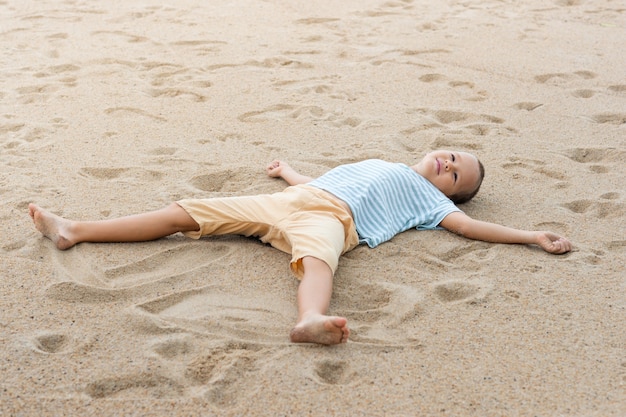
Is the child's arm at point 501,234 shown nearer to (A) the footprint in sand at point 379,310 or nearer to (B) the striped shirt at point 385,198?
(B) the striped shirt at point 385,198

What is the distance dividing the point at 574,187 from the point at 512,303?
1.25 meters

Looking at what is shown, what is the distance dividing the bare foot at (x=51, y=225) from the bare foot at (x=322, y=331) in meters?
1.12

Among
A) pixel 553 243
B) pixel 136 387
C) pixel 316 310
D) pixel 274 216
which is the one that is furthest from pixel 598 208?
pixel 136 387

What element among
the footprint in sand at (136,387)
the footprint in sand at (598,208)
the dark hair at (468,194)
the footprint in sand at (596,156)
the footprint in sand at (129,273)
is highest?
the footprint in sand at (136,387)

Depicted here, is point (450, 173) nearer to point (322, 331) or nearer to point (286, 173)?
point (286, 173)

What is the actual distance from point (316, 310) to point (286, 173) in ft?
4.46

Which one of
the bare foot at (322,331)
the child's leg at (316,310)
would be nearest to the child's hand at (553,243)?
the child's leg at (316,310)

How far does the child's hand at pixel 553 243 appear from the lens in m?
3.12

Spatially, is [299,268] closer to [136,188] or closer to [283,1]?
[136,188]

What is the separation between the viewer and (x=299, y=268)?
2844mm

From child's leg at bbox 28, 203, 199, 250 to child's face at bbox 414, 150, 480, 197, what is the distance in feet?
3.63

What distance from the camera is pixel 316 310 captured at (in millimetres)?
2545

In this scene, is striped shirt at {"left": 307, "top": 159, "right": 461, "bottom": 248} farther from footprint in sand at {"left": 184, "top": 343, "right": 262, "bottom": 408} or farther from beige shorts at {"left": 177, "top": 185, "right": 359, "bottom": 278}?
footprint in sand at {"left": 184, "top": 343, "right": 262, "bottom": 408}

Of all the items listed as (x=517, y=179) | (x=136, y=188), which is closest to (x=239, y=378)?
(x=136, y=188)
